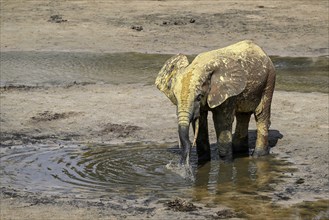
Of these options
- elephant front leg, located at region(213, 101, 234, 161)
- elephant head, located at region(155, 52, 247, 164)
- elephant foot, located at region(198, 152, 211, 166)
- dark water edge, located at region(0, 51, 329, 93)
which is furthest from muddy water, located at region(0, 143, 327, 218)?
dark water edge, located at region(0, 51, 329, 93)

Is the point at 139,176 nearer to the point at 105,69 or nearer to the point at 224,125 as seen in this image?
the point at 224,125

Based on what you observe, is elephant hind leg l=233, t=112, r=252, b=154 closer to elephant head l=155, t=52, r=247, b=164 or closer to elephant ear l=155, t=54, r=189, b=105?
elephant head l=155, t=52, r=247, b=164

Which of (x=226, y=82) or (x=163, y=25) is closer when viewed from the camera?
(x=226, y=82)

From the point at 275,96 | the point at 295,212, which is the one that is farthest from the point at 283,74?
the point at 295,212

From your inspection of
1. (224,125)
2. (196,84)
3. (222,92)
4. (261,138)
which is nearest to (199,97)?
(196,84)

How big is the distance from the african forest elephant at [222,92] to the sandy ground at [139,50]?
87 centimetres

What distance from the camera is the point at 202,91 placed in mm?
13547

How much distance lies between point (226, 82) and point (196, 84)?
66cm

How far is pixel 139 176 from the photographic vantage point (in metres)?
13.9

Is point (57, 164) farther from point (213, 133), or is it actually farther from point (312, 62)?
point (312, 62)

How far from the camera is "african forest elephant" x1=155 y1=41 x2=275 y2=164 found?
1334 cm

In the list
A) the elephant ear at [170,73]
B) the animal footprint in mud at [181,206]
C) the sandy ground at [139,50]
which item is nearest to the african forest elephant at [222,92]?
the elephant ear at [170,73]

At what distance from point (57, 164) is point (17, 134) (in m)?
2.29

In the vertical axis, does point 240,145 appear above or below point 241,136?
below
